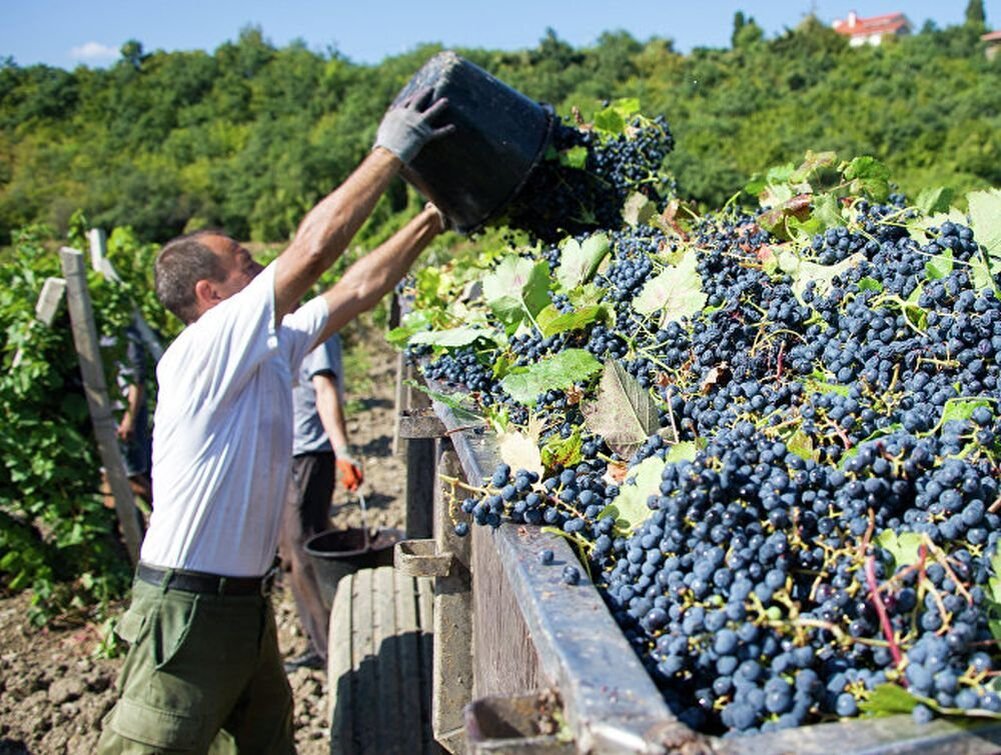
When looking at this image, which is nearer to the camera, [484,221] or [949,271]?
[949,271]

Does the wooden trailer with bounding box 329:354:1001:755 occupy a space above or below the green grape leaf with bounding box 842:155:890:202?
below

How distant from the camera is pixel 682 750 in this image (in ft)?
2.17

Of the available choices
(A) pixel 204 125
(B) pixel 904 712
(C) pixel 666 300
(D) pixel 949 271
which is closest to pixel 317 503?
(C) pixel 666 300

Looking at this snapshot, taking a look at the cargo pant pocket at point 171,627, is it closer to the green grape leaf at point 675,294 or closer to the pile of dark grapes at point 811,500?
the pile of dark grapes at point 811,500

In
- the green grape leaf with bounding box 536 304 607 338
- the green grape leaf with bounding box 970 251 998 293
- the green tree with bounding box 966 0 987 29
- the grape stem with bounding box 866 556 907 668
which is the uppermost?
the green tree with bounding box 966 0 987 29

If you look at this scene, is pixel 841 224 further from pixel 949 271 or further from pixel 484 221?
pixel 484 221

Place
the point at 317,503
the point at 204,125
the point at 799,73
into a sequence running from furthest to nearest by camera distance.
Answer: the point at 204,125, the point at 799,73, the point at 317,503

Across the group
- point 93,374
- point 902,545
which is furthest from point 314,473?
point 902,545

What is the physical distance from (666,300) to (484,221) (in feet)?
3.40

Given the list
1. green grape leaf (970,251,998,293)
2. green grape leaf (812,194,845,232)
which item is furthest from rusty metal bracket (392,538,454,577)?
green grape leaf (970,251,998,293)

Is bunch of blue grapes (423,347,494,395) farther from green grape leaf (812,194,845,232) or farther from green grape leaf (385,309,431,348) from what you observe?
green grape leaf (812,194,845,232)

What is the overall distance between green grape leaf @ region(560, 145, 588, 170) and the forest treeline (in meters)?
18.0

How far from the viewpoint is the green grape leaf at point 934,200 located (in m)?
1.68

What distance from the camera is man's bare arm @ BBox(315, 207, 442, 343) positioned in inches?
105
